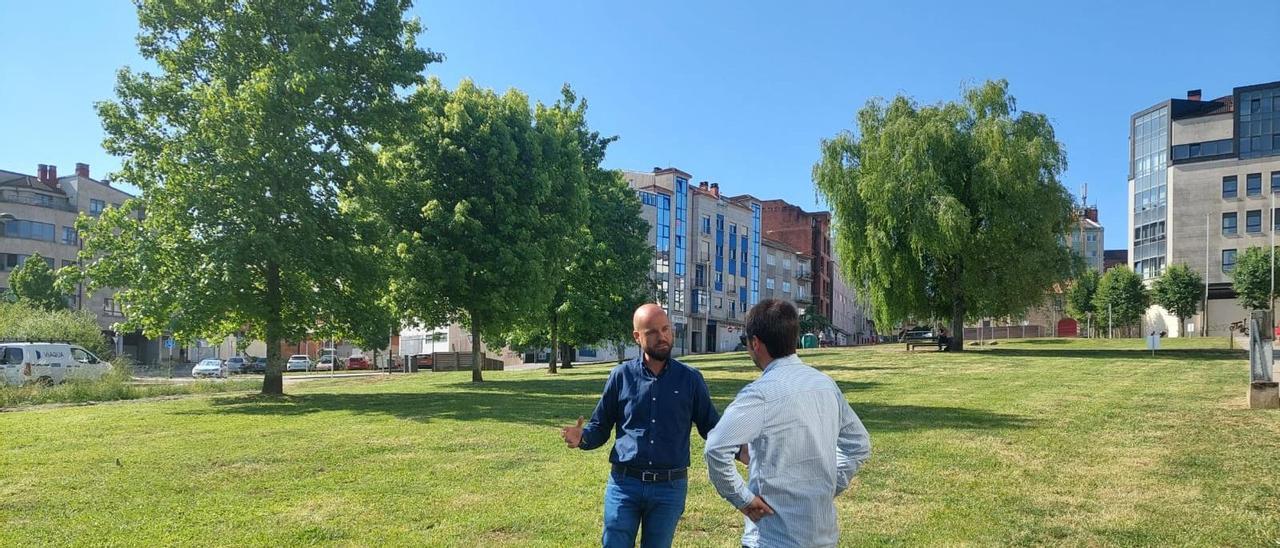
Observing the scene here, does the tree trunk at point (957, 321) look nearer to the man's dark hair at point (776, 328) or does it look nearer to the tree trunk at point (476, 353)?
the tree trunk at point (476, 353)

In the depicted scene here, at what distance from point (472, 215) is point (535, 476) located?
733 inches

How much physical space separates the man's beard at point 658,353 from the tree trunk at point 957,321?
36796 mm

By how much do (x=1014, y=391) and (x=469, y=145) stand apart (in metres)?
17.6

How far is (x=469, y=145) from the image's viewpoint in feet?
90.8

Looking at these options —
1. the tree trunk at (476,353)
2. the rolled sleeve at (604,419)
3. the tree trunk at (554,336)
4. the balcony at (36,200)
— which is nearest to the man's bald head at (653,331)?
the rolled sleeve at (604,419)

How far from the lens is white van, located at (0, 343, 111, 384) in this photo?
27031 millimetres

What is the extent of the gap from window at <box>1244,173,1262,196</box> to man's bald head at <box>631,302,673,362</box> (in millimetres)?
91581

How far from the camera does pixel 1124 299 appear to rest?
76.6 metres

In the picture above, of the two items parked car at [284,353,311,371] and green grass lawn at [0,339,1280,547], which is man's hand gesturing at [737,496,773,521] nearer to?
green grass lawn at [0,339,1280,547]

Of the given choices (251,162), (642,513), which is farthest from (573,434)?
(251,162)

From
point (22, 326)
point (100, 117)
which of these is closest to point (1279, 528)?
point (100, 117)

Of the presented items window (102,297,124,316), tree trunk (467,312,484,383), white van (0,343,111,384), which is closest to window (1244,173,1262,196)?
tree trunk (467,312,484,383)

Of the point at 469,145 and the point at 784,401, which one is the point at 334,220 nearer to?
the point at 469,145

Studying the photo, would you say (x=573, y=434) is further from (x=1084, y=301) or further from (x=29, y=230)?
(x=1084, y=301)
